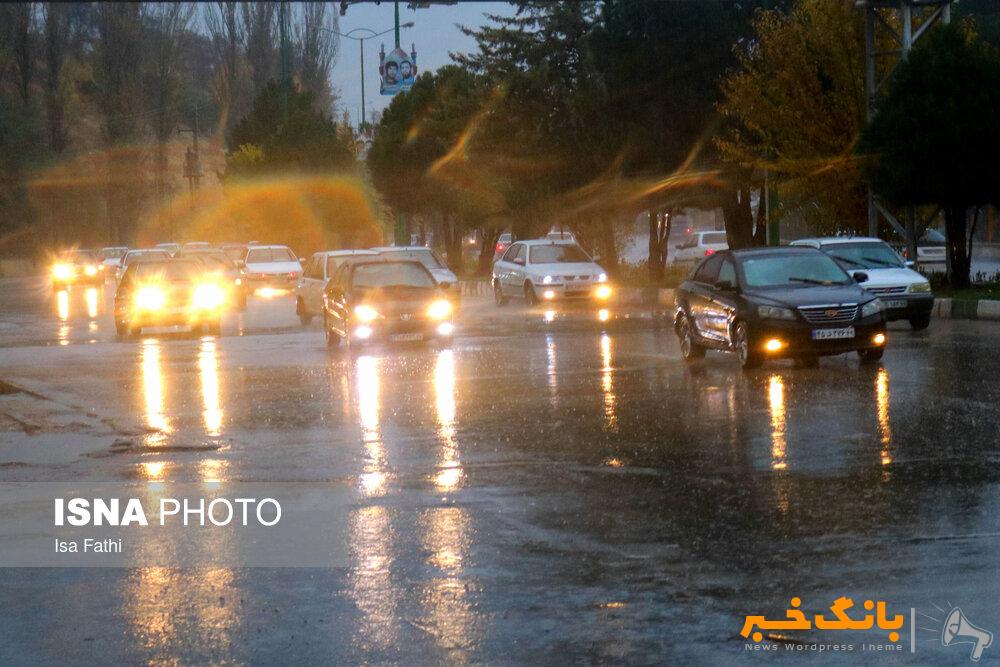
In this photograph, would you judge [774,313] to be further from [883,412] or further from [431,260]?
[431,260]

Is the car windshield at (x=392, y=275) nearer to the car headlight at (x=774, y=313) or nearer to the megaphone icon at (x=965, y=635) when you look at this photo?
the car headlight at (x=774, y=313)

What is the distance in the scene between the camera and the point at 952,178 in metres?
28.9

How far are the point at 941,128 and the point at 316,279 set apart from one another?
12.9 meters

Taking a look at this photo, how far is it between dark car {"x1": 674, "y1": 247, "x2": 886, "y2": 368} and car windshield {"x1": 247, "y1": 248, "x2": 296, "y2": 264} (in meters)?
29.0

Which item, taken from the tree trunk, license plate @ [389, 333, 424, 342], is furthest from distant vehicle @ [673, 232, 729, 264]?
license plate @ [389, 333, 424, 342]

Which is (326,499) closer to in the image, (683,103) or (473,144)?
(683,103)

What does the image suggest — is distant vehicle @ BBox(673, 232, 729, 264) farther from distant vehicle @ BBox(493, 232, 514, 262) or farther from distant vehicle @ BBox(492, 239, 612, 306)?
distant vehicle @ BBox(492, 239, 612, 306)

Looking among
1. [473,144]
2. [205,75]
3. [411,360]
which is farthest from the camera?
[205,75]

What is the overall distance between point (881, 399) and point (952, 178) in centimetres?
1661

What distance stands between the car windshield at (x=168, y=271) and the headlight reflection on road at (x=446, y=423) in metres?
8.75

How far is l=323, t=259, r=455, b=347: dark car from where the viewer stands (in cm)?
2244

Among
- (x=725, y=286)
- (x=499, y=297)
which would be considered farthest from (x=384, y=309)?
(x=499, y=297)

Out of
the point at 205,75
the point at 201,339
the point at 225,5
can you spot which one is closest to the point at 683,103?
the point at 201,339

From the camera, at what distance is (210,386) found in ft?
56.0
